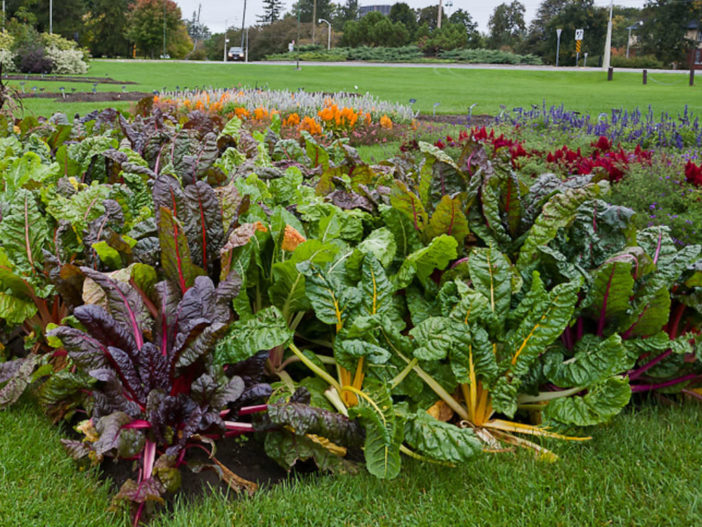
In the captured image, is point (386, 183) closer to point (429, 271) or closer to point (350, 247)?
point (350, 247)

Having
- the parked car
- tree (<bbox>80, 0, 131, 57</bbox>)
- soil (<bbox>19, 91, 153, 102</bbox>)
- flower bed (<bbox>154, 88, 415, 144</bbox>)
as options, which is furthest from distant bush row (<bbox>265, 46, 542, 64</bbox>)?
flower bed (<bbox>154, 88, 415, 144</bbox>)

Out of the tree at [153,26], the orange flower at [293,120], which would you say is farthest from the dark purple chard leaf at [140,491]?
the tree at [153,26]

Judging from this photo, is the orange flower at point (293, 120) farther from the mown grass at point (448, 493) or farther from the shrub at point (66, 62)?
the shrub at point (66, 62)

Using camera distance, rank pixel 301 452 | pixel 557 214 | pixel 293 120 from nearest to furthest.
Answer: pixel 301 452 → pixel 557 214 → pixel 293 120

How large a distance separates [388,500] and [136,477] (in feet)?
2.78

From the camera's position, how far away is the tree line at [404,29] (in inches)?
1943

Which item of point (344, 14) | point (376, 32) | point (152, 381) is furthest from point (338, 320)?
point (344, 14)

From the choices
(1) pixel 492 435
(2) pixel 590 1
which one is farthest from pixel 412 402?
(2) pixel 590 1

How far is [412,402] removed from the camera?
2.47 meters

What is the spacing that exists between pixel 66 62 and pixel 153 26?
31485mm

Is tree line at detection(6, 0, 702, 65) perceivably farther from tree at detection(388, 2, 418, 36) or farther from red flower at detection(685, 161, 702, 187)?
red flower at detection(685, 161, 702, 187)

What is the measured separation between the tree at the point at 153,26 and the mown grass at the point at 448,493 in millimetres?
60337

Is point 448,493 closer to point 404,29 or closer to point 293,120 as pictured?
point 293,120

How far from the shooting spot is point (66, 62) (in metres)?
28.4
